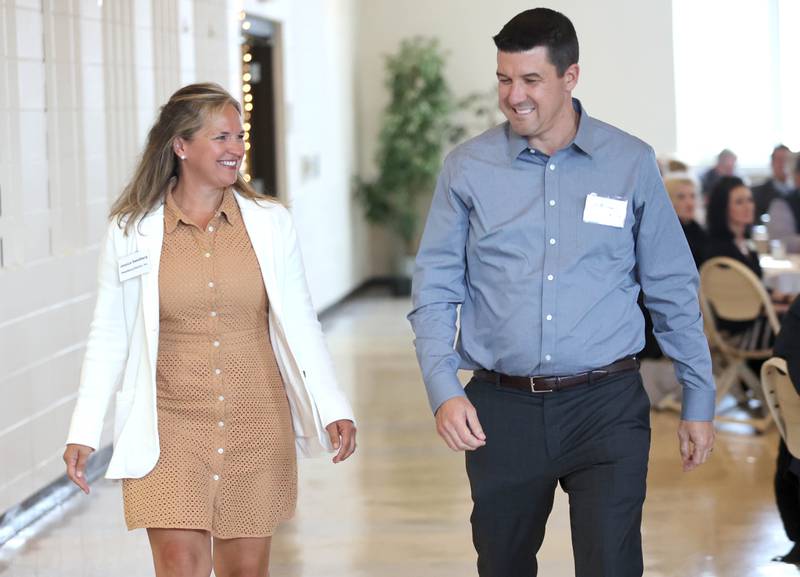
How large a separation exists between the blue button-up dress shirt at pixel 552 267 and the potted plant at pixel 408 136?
1123cm

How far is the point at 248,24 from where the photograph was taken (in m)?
10.0

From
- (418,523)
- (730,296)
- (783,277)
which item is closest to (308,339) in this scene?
(418,523)

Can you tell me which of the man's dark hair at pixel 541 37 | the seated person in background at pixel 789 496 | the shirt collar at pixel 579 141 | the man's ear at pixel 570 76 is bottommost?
the seated person in background at pixel 789 496

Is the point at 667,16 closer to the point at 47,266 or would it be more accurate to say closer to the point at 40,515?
the point at 47,266

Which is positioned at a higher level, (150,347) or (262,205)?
(262,205)

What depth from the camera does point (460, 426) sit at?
2.88 metres

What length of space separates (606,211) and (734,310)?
15.3 ft

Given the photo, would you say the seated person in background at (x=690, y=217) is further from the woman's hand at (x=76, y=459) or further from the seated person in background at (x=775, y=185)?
the woman's hand at (x=76, y=459)

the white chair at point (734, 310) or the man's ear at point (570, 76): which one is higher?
the man's ear at point (570, 76)

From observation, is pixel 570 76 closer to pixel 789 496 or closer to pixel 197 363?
pixel 197 363

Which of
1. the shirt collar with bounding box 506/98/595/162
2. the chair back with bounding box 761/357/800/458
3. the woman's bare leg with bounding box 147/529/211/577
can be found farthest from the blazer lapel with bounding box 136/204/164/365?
the chair back with bounding box 761/357/800/458

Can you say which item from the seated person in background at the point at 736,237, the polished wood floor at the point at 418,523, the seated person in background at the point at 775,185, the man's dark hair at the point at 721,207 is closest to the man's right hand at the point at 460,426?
the polished wood floor at the point at 418,523

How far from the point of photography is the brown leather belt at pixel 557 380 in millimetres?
3061

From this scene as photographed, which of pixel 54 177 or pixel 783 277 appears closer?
pixel 54 177
